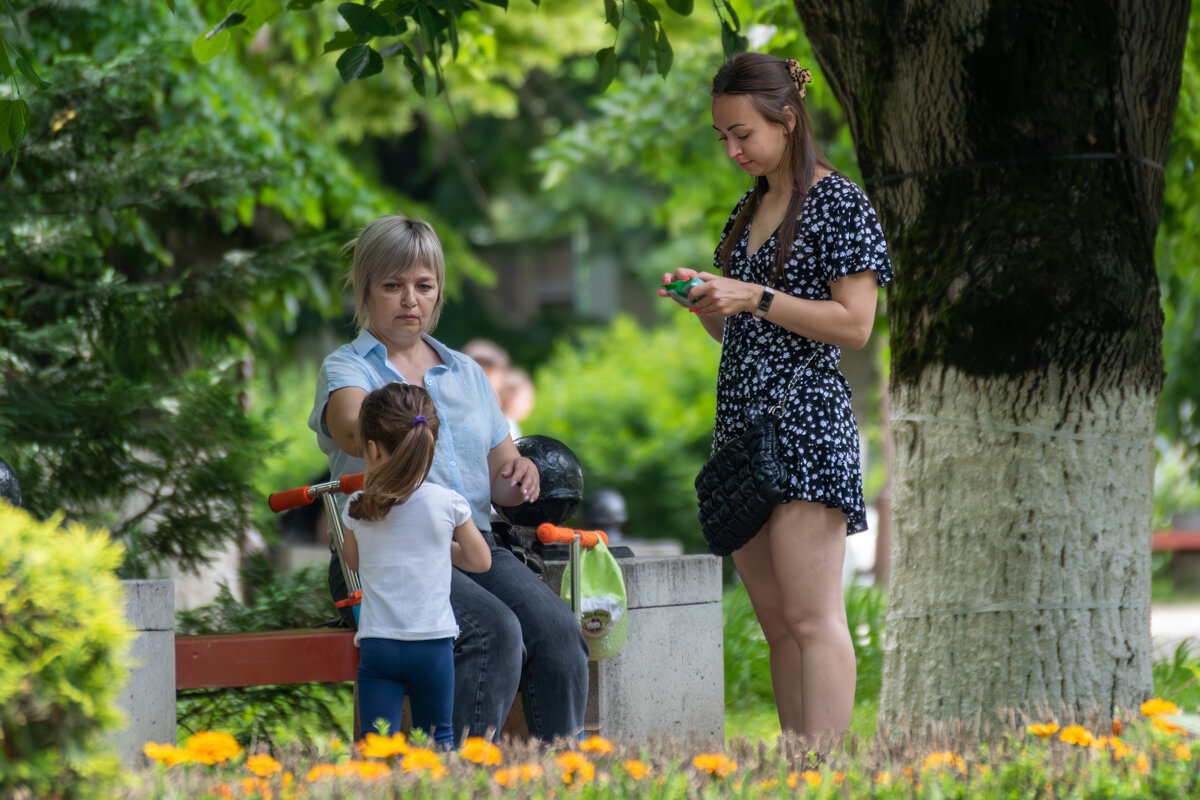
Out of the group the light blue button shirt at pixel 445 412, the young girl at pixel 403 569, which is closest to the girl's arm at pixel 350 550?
the young girl at pixel 403 569

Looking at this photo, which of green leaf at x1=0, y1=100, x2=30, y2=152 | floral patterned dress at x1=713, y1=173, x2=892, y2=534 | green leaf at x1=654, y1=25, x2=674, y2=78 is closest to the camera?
floral patterned dress at x1=713, y1=173, x2=892, y2=534

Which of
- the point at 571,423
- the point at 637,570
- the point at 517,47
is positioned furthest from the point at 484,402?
the point at 571,423

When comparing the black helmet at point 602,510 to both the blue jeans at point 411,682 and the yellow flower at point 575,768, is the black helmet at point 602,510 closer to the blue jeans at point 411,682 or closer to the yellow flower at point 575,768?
the blue jeans at point 411,682

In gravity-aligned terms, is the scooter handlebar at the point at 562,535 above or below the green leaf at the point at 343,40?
below

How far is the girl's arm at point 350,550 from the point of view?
11.4 feet

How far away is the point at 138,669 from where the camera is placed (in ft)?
11.0

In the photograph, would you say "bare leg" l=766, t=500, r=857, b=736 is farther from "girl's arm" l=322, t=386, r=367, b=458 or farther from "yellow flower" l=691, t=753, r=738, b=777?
"girl's arm" l=322, t=386, r=367, b=458

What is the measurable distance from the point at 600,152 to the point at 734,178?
1004 mm

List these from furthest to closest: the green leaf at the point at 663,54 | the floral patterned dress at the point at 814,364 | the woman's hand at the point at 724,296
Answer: the green leaf at the point at 663,54 < the floral patterned dress at the point at 814,364 < the woman's hand at the point at 724,296

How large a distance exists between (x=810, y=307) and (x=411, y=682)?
53.4 inches

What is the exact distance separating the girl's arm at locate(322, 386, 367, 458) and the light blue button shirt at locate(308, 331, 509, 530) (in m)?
0.02

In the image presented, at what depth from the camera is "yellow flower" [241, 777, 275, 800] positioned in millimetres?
2326

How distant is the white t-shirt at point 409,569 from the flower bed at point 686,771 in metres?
0.50

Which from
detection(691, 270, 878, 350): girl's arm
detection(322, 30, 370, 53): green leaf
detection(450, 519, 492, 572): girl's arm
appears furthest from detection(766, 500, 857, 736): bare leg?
detection(322, 30, 370, 53): green leaf
